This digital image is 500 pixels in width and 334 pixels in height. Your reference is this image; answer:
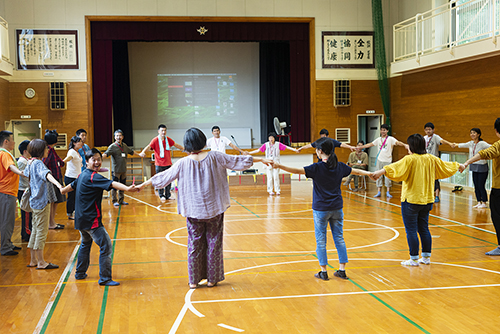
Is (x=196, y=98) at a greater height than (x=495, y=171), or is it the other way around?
(x=196, y=98)

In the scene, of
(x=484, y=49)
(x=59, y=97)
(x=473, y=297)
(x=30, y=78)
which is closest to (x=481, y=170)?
(x=484, y=49)

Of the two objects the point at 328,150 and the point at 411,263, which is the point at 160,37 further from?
the point at 411,263

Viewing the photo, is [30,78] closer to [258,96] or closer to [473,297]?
[258,96]

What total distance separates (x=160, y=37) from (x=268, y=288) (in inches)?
497

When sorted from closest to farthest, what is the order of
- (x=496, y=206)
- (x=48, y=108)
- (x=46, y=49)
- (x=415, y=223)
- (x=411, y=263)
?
(x=415, y=223) → (x=411, y=263) → (x=496, y=206) → (x=46, y=49) → (x=48, y=108)

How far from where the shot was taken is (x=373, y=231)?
7.68 m

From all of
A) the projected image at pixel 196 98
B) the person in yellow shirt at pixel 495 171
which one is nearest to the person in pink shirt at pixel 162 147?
the person in yellow shirt at pixel 495 171

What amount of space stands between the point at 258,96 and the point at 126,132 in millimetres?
5550

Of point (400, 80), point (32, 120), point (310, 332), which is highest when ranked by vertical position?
point (400, 80)

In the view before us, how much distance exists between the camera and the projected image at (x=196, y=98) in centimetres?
1897

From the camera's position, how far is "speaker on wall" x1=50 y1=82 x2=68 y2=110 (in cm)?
1499

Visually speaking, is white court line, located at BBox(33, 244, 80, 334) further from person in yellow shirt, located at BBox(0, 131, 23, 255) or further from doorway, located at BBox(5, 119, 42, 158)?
doorway, located at BBox(5, 119, 42, 158)

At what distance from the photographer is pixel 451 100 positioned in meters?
13.2

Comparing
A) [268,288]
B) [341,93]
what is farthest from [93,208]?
[341,93]
